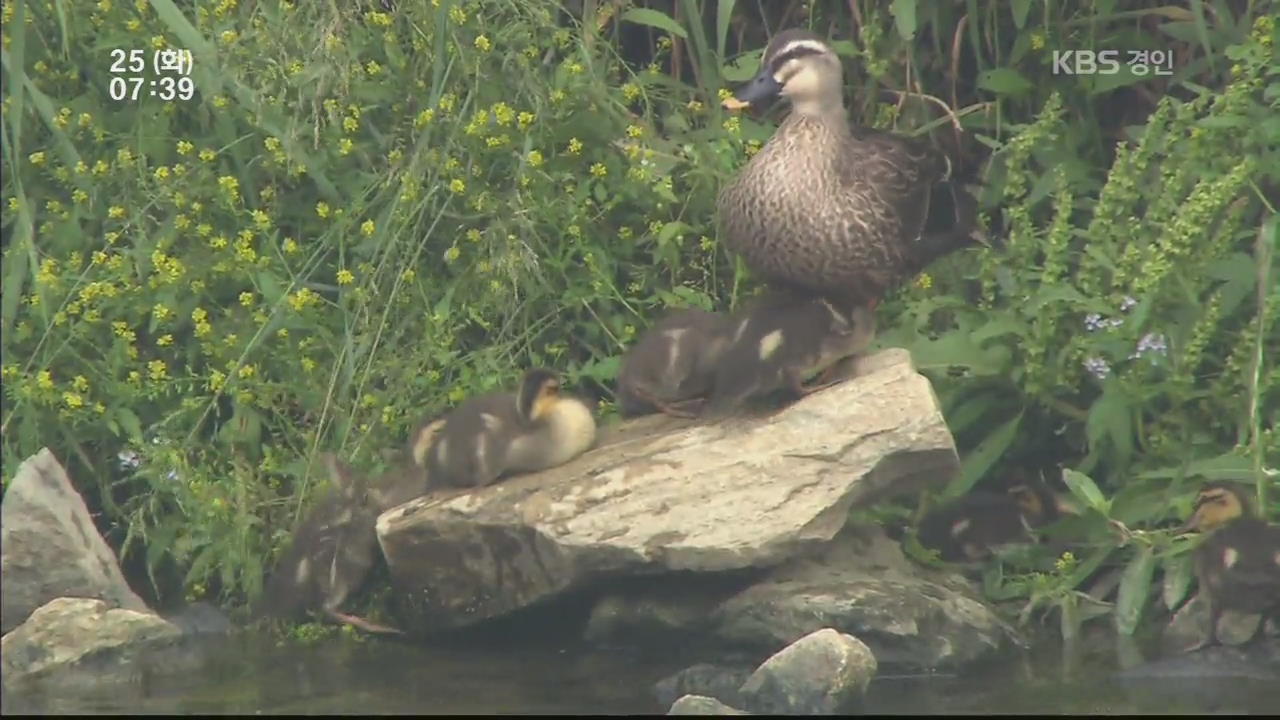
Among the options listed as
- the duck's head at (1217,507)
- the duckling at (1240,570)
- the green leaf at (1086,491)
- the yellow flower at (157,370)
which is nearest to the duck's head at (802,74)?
the green leaf at (1086,491)

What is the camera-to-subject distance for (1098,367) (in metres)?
6.84

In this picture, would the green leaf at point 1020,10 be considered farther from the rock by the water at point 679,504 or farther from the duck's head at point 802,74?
the rock by the water at point 679,504

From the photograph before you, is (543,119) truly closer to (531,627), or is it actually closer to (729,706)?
(531,627)

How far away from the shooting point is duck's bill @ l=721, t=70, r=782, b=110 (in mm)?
7230

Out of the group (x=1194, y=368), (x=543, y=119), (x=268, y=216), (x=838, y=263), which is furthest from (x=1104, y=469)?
(x=268, y=216)

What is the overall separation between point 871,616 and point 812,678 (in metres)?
0.55

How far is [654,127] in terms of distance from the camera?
308 inches

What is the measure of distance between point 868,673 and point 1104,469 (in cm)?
137

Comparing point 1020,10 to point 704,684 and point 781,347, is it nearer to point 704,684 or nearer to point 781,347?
point 781,347

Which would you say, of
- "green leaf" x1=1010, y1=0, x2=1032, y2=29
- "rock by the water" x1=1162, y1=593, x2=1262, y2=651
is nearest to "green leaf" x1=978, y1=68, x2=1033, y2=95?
"green leaf" x1=1010, y1=0, x2=1032, y2=29

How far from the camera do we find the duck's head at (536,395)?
6.62 m

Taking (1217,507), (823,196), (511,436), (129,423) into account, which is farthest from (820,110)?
(129,423)

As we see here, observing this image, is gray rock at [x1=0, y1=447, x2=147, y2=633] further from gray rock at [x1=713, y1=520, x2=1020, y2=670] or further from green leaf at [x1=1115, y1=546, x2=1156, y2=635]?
green leaf at [x1=1115, y1=546, x2=1156, y2=635]
